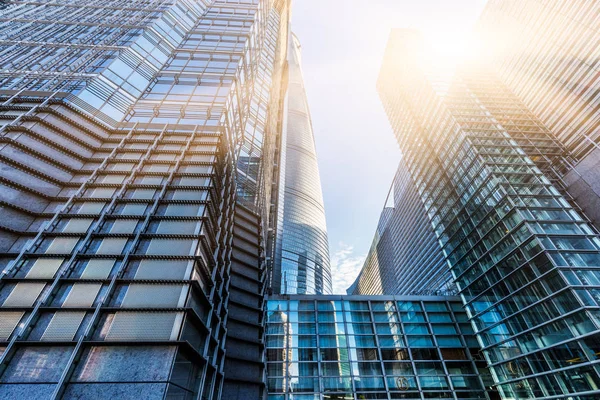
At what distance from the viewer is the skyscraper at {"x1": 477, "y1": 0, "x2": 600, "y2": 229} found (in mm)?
40406

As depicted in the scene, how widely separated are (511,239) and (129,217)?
3405 centimetres

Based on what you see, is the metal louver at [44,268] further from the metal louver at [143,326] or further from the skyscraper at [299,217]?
the skyscraper at [299,217]

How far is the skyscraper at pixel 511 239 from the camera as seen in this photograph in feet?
75.9

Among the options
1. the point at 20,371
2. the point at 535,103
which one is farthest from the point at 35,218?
the point at 535,103

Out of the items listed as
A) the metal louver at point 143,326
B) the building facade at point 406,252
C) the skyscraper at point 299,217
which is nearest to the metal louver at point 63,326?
the metal louver at point 143,326

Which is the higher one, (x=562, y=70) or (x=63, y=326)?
(x=562, y=70)

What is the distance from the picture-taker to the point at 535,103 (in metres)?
68.4

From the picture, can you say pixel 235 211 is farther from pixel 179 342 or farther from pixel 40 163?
pixel 179 342

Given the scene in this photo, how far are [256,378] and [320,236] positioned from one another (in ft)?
331

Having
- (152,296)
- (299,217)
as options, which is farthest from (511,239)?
(299,217)

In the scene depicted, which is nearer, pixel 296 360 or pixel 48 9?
pixel 296 360

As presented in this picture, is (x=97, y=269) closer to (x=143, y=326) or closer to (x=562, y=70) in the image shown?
(x=143, y=326)

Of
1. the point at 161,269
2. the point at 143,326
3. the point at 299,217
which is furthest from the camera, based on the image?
the point at 299,217

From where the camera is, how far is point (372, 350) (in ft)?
103
